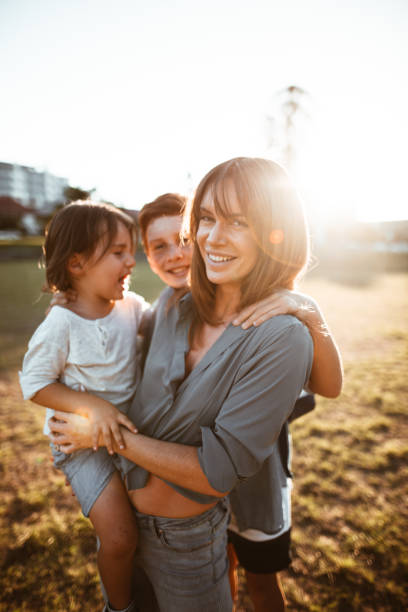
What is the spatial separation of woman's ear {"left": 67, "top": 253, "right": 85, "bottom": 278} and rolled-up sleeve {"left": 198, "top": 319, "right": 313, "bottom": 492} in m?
1.29

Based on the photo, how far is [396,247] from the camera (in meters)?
31.0

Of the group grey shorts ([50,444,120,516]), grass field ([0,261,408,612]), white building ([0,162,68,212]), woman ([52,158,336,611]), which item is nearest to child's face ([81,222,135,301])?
woman ([52,158,336,611])

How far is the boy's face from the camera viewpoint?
7.77 feet

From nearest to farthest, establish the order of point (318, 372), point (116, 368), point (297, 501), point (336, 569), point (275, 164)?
point (275, 164) < point (318, 372) < point (116, 368) < point (336, 569) < point (297, 501)

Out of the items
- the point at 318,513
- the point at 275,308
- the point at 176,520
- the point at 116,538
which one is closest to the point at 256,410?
the point at 275,308

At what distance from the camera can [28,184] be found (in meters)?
95.8

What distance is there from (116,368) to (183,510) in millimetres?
812

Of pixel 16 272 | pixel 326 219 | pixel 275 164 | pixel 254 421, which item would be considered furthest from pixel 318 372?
pixel 326 219

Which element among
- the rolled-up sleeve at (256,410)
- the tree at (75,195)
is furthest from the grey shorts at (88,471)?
the tree at (75,195)

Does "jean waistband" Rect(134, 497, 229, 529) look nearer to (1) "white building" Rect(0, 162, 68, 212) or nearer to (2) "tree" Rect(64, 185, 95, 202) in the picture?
(2) "tree" Rect(64, 185, 95, 202)

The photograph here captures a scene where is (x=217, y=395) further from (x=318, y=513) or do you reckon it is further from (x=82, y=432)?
(x=318, y=513)

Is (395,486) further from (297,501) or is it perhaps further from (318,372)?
(318,372)

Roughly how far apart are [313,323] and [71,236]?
149 centimetres

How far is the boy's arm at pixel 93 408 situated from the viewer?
5.21 feet
